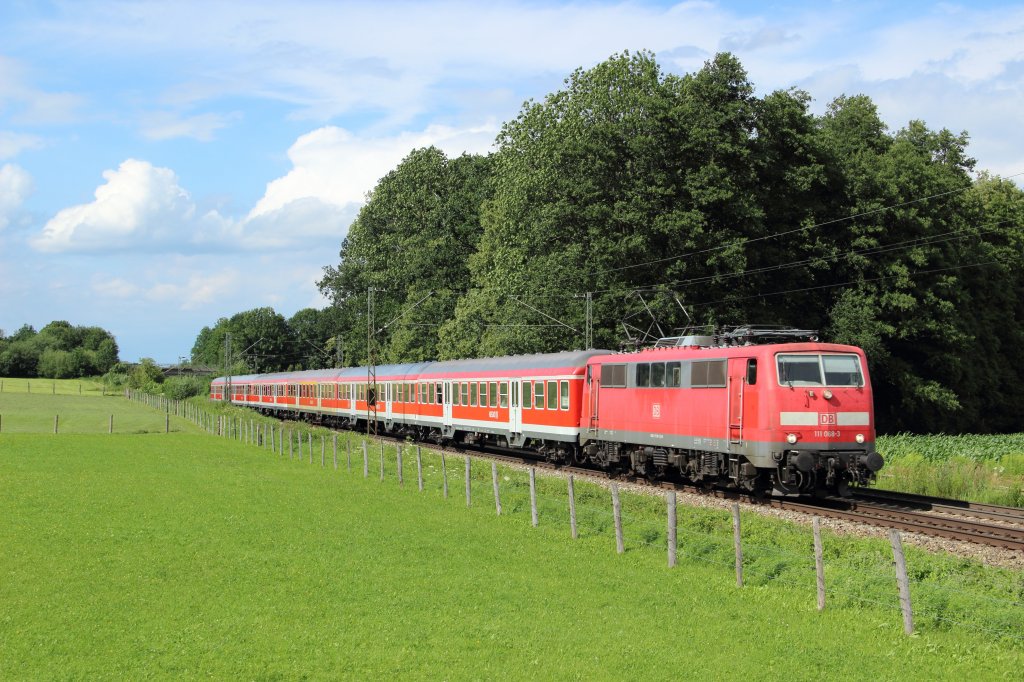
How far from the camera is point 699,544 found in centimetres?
1925

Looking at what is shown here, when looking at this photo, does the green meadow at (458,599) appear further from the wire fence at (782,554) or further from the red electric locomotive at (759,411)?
the red electric locomotive at (759,411)

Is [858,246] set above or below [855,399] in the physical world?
above

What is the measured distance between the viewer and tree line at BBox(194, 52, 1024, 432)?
5188cm

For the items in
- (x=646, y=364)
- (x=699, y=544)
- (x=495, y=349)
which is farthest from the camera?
(x=495, y=349)

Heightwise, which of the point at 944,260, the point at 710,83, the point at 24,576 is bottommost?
the point at 24,576

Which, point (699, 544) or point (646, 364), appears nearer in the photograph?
point (699, 544)

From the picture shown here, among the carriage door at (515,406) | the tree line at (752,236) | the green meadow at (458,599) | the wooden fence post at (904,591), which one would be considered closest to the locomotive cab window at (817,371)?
the green meadow at (458,599)

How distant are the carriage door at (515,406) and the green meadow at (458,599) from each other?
1441 centimetres

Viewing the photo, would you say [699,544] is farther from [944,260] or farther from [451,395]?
[944,260]

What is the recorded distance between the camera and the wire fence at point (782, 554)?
14.1 m

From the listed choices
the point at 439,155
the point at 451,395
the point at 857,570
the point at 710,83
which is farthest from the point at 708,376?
the point at 439,155

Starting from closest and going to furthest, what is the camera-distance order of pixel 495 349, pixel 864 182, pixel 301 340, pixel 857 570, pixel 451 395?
1. pixel 857 570
2. pixel 451 395
3. pixel 864 182
4. pixel 495 349
5. pixel 301 340

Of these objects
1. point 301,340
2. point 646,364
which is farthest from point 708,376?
point 301,340

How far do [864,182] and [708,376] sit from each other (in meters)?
36.7
